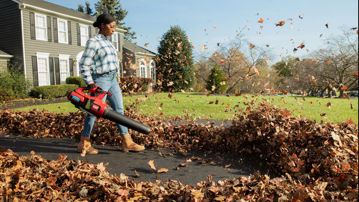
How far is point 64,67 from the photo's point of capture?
2027 cm

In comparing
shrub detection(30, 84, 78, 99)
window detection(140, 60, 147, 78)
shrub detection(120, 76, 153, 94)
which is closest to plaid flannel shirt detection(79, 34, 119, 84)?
shrub detection(120, 76, 153, 94)

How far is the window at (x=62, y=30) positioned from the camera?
19734 mm

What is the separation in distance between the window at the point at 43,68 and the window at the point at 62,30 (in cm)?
180

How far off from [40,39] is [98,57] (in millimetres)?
16852

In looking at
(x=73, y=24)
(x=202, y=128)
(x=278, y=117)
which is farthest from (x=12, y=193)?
(x=73, y=24)

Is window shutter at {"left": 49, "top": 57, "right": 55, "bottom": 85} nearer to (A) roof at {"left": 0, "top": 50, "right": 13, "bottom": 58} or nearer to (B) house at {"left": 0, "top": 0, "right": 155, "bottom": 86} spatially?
(B) house at {"left": 0, "top": 0, "right": 155, "bottom": 86}

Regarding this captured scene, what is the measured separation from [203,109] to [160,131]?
19.3ft

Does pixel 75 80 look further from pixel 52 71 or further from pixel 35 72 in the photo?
pixel 35 72

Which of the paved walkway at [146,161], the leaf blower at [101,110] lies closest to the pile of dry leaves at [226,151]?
the paved walkway at [146,161]

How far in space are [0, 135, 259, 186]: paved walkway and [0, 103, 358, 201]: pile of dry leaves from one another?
11.2 inches

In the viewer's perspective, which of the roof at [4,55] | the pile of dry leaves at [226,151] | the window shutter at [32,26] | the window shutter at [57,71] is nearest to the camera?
the pile of dry leaves at [226,151]

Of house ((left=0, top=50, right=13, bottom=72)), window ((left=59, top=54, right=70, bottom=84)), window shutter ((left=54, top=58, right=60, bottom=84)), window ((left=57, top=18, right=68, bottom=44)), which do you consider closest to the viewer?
house ((left=0, top=50, right=13, bottom=72))

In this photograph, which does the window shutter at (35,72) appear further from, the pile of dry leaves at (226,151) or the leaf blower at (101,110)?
the leaf blower at (101,110)

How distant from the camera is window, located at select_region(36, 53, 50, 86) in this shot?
18.3m
